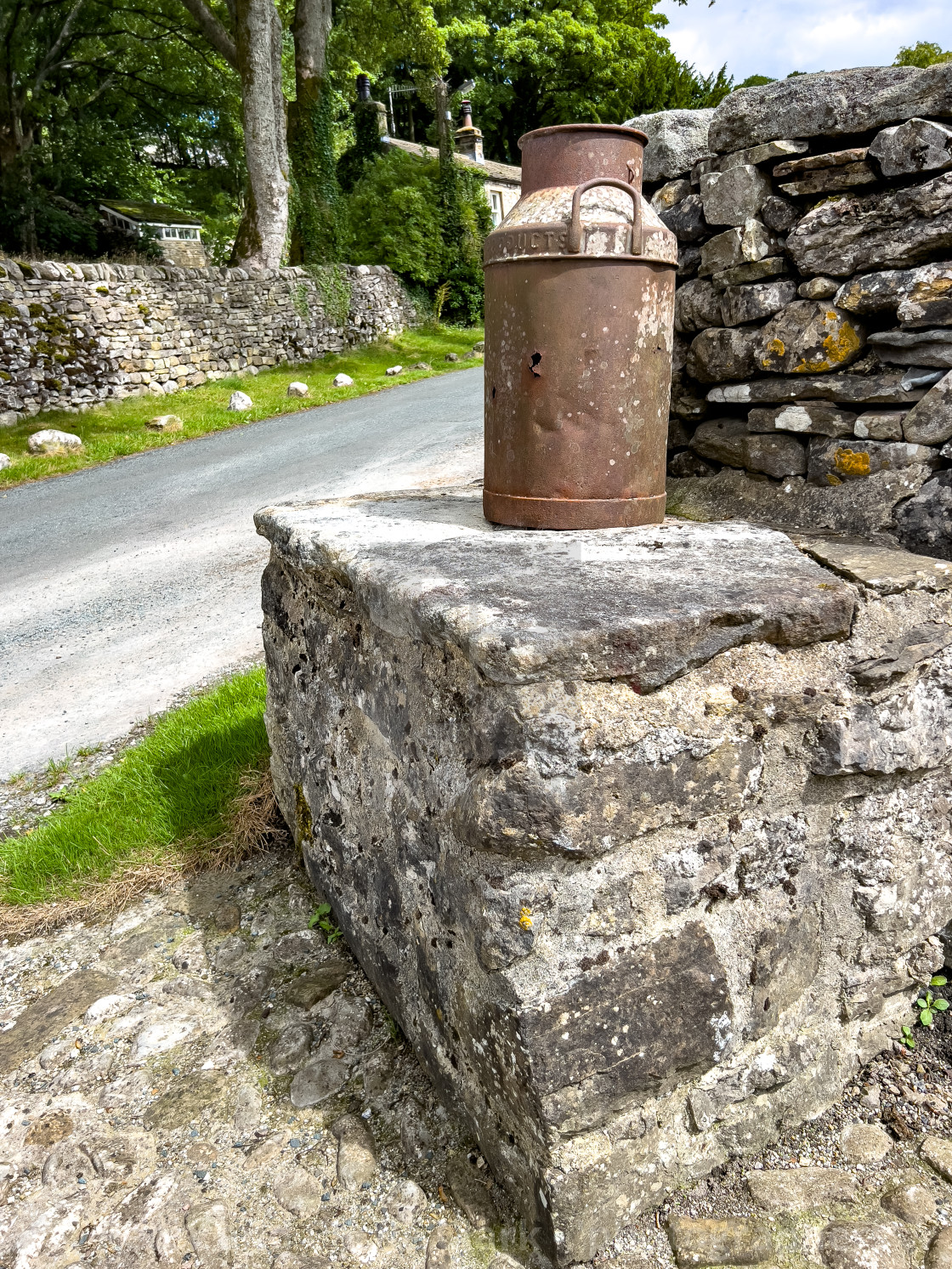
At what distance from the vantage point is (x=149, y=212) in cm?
2102

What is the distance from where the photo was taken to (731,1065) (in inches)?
74.0

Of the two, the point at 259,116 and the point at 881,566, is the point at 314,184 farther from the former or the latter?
the point at 881,566

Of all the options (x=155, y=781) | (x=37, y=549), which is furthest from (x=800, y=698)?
(x=37, y=549)

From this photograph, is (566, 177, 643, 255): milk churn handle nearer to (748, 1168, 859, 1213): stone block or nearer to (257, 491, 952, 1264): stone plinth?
(257, 491, 952, 1264): stone plinth

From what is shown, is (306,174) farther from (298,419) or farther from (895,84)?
(895,84)

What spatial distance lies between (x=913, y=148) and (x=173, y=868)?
10.2ft

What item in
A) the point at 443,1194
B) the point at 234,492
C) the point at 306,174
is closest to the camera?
the point at 443,1194

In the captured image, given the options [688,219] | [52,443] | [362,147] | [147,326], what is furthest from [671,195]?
[362,147]

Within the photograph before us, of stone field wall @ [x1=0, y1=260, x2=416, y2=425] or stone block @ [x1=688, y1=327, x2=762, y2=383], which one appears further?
stone field wall @ [x1=0, y1=260, x2=416, y2=425]

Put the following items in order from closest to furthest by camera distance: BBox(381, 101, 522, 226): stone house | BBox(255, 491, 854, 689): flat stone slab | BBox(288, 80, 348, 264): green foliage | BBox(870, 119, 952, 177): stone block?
BBox(255, 491, 854, 689): flat stone slab < BBox(870, 119, 952, 177): stone block < BBox(288, 80, 348, 264): green foliage < BBox(381, 101, 522, 226): stone house

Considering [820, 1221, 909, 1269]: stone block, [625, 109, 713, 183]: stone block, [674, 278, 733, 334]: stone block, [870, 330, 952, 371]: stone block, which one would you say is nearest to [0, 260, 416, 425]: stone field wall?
[625, 109, 713, 183]: stone block

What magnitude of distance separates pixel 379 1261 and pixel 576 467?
1.87m

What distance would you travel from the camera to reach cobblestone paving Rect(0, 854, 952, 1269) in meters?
1.78

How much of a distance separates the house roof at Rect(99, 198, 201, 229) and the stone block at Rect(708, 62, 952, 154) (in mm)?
20538
